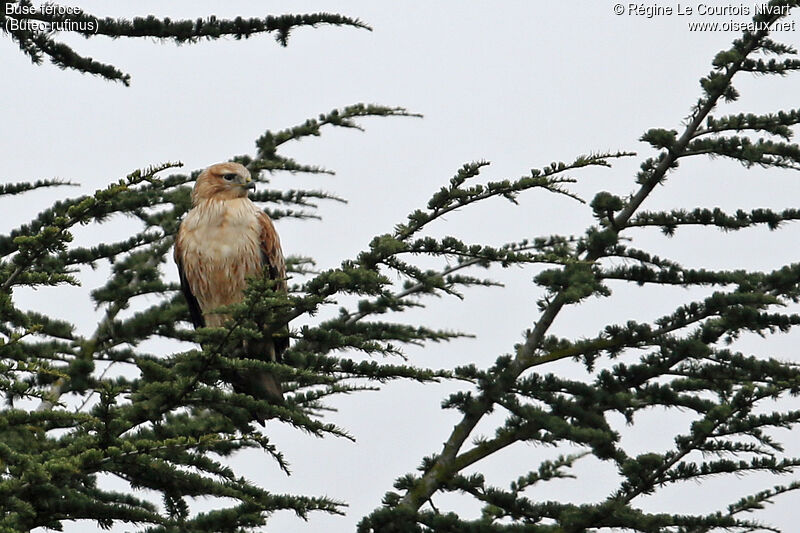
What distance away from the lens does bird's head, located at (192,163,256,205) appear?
7.62m

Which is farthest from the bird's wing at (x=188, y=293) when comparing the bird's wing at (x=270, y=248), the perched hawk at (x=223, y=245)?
the bird's wing at (x=270, y=248)

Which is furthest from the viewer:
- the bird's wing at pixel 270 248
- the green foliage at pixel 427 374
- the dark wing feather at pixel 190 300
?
the bird's wing at pixel 270 248

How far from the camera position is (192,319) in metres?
7.48

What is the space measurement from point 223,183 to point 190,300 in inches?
32.0

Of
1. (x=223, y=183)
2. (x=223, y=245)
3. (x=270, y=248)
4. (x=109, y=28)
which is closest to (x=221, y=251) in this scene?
(x=223, y=245)

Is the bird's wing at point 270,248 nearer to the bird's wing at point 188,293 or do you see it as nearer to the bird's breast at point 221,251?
the bird's breast at point 221,251

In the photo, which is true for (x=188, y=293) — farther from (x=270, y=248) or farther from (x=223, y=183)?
(x=223, y=183)

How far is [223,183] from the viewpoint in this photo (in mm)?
7703

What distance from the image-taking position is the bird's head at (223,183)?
762cm

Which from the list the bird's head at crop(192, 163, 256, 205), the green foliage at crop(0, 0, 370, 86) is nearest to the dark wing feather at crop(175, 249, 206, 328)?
the bird's head at crop(192, 163, 256, 205)

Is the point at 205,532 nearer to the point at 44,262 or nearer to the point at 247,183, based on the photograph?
the point at 44,262

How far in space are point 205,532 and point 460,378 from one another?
4.60 feet

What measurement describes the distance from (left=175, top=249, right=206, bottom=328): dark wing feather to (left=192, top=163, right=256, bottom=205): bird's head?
462 millimetres

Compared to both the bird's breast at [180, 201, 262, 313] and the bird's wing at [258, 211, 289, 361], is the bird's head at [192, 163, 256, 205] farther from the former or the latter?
the bird's wing at [258, 211, 289, 361]
